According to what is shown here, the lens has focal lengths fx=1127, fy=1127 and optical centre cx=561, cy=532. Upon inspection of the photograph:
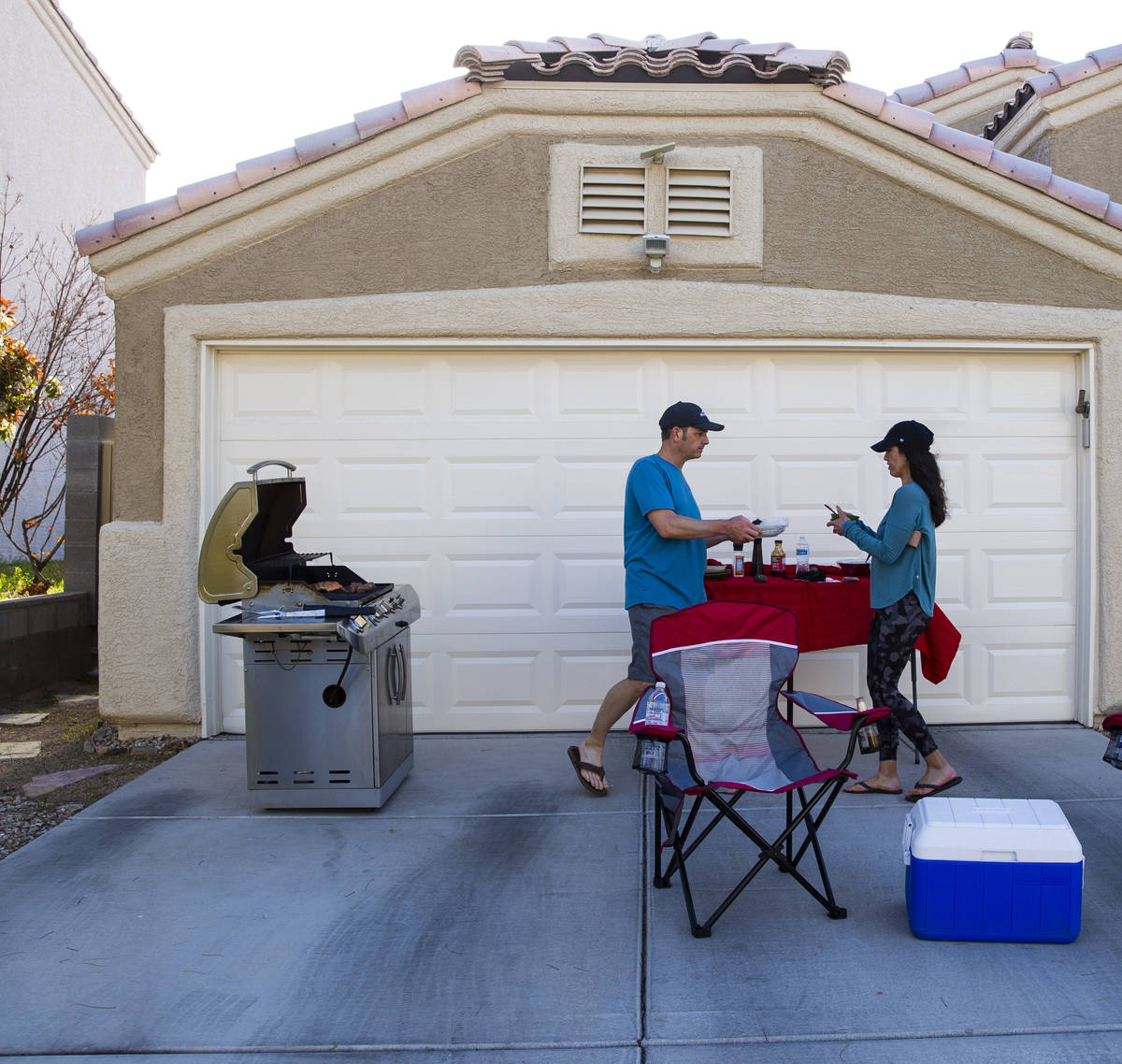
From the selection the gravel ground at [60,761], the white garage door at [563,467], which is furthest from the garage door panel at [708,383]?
the gravel ground at [60,761]

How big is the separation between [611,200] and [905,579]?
293 cm

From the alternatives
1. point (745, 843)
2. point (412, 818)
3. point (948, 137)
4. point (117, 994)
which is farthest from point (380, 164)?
point (117, 994)

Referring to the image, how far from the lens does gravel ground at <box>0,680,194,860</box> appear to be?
5664mm

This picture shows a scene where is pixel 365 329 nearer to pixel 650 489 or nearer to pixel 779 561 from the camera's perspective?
Answer: pixel 650 489

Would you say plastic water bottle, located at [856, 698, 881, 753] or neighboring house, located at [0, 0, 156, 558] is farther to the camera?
neighboring house, located at [0, 0, 156, 558]

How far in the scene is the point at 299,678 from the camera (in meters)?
5.28

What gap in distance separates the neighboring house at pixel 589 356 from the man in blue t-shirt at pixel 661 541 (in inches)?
55.6

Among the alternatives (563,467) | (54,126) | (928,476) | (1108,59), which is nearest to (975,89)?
(1108,59)

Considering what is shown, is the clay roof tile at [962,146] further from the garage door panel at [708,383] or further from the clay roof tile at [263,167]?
the clay roof tile at [263,167]

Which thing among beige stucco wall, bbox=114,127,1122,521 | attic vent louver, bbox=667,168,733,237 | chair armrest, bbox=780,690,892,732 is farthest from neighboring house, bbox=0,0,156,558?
chair armrest, bbox=780,690,892,732

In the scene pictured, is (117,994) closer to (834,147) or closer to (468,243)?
(468,243)

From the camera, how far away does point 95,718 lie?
7590 mm

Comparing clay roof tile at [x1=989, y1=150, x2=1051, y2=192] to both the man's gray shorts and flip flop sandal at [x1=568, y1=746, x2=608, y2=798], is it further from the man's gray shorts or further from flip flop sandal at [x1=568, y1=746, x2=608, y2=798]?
flip flop sandal at [x1=568, y1=746, x2=608, y2=798]

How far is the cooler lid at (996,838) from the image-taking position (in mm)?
3848
